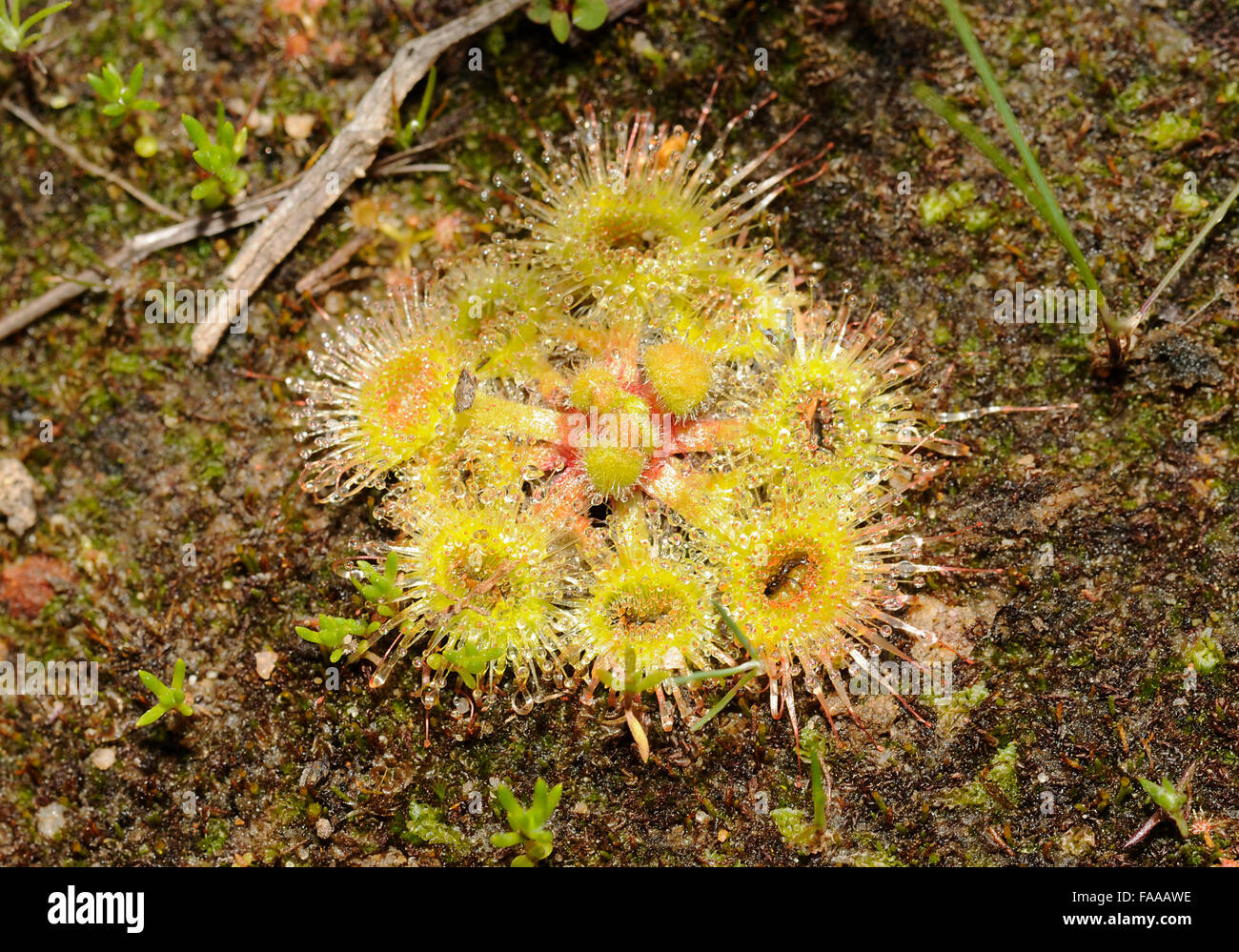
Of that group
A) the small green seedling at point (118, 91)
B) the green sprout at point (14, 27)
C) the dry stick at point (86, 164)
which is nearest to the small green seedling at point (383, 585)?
the dry stick at point (86, 164)

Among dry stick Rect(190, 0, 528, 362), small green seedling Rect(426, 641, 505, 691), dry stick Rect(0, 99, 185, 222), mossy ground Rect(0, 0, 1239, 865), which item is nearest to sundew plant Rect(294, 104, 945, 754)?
small green seedling Rect(426, 641, 505, 691)

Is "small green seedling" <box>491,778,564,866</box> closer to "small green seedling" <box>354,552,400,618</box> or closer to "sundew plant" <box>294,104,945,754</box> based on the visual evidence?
"sundew plant" <box>294,104,945,754</box>

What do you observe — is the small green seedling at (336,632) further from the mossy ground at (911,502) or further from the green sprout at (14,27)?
the green sprout at (14,27)

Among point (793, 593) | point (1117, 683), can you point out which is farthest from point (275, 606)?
point (1117, 683)

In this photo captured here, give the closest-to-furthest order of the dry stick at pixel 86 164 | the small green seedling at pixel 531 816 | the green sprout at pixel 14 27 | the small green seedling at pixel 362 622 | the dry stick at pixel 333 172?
the small green seedling at pixel 531 816 < the small green seedling at pixel 362 622 < the green sprout at pixel 14 27 < the dry stick at pixel 333 172 < the dry stick at pixel 86 164

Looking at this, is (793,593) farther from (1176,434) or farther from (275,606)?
(275,606)
